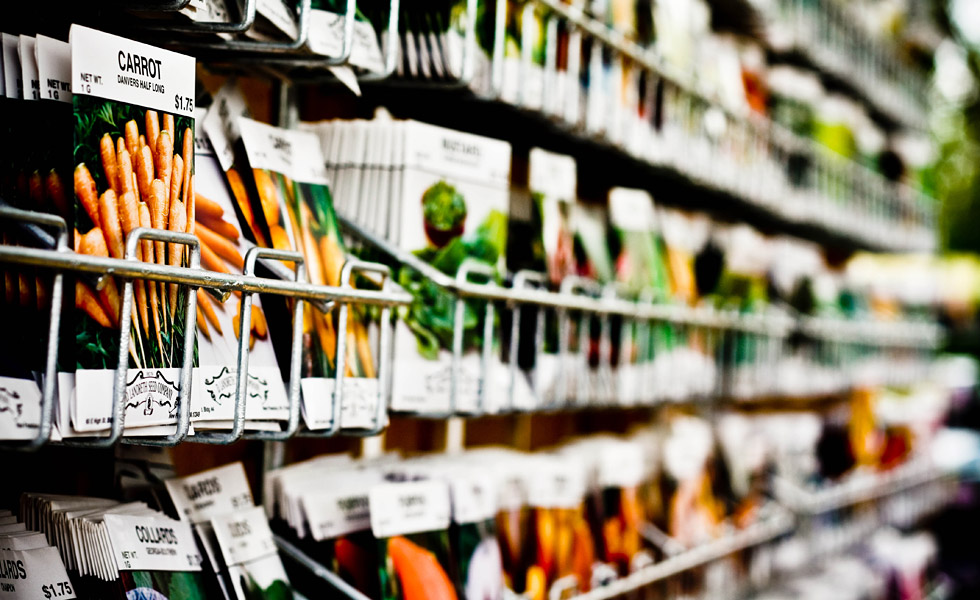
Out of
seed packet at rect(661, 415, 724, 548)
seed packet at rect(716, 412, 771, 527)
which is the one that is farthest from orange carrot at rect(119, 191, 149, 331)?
seed packet at rect(716, 412, 771, 527)

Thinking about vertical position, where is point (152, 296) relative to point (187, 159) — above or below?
below

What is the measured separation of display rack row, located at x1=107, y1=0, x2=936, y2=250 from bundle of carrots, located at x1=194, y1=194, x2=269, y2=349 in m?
0.17

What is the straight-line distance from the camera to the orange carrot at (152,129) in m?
0.88

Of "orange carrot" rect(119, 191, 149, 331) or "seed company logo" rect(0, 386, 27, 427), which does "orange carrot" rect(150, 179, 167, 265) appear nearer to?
"orange carrot" rect(119, 191, 149, 331)

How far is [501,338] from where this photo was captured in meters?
1.36

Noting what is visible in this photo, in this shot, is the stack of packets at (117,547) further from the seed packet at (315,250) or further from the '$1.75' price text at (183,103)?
the '$1.75' price text at (183,103)

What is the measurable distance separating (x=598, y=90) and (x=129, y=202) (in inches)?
36.2

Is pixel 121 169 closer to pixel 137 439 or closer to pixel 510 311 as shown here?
pixel 137 439

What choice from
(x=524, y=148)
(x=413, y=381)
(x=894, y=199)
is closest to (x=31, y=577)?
(x=413, y=381)

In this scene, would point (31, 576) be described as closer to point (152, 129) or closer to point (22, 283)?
point (22, 283)

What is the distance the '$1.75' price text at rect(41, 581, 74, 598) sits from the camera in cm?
88

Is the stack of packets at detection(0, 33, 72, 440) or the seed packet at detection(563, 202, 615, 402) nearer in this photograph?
the stack of packets at detection(0, 33, 72, 440)

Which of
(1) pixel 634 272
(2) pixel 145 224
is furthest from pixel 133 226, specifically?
(1) pixel 634 272

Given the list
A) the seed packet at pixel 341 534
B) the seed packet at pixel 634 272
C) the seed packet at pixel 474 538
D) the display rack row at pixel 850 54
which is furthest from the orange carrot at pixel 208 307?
the display rack row at pixel 850 54
